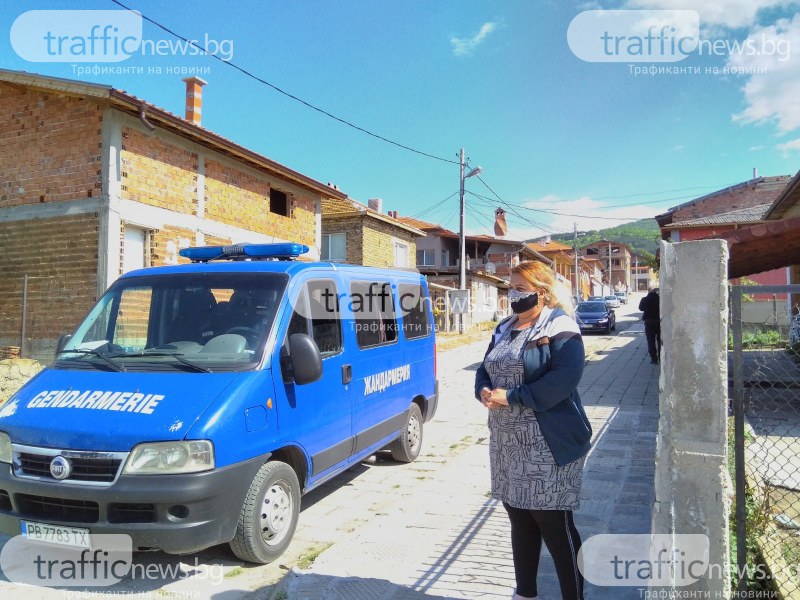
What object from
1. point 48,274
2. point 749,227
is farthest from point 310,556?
point 48,274

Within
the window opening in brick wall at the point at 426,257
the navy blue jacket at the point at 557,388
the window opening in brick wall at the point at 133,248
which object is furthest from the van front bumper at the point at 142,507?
the window opening in brick wall at the point at 426,257

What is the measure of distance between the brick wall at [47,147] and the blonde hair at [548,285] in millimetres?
9422

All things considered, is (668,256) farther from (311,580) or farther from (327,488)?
(327,488)

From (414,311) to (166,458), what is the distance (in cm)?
359

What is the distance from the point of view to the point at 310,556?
3.67 m

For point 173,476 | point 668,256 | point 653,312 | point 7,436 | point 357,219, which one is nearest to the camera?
point 668,256

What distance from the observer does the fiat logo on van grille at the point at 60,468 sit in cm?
299

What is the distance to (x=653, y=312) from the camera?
12656 millimetres

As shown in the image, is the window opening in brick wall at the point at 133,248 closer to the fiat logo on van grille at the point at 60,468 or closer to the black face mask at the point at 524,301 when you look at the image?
the fiat logo on van grille at the point at 60,468

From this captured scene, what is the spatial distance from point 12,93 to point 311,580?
11963mm

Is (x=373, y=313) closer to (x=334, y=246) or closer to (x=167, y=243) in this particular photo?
(x=167, y=243)

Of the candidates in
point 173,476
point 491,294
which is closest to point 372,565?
point 173,476

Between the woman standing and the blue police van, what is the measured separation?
143 cm

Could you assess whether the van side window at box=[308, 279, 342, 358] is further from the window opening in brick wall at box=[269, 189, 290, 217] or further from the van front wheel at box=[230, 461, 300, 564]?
the window opening in brick wall at box=[269, 189, 290, 217]
